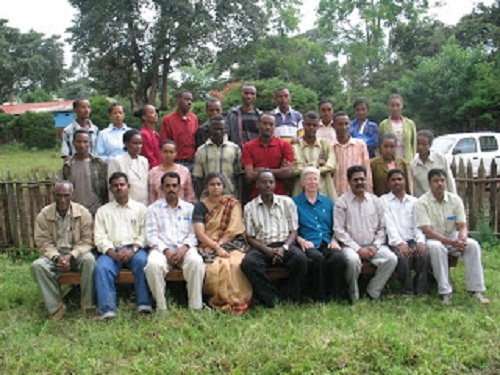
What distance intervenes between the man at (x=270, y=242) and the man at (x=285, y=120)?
1303 mm

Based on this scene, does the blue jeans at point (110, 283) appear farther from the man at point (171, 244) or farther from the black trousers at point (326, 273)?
the black trousers at point (326, 273)

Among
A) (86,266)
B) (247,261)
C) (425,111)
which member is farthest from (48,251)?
(425,111)

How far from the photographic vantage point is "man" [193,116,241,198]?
6211 millimetres

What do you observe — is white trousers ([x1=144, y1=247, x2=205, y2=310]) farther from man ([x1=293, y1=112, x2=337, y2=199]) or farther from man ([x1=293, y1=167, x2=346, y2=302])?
man ([x1=293, y1=112, x2=337, y2=199])

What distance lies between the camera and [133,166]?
6.07 metres

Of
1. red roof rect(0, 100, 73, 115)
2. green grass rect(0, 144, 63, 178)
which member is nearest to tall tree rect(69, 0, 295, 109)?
green grass rect(0, 144, 63, 178)

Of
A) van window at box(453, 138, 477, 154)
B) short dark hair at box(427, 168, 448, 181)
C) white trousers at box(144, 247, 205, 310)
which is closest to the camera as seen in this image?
white trousers at box(144, 247, 205, 310)

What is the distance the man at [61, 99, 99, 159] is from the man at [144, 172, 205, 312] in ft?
4.66

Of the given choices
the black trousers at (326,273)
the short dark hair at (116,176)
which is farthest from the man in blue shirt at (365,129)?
the short dark hair at (116,176)

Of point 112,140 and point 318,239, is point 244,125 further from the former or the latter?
point 318,239

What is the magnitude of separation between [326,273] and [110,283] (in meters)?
2.28

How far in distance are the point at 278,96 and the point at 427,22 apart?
32.2 m

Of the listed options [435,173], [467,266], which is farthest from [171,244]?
[467,266]

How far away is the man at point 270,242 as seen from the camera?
5453 millimetres
